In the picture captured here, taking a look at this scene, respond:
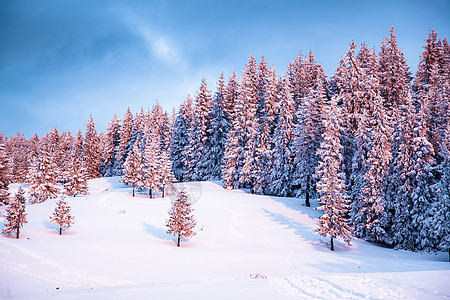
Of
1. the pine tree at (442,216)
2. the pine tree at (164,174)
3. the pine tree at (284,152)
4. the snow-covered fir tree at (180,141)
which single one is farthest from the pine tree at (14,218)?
the snow-covered fir tree at (180,141)

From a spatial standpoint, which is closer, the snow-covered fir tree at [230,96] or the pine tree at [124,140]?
the snow-covered fir tree at [230,96]

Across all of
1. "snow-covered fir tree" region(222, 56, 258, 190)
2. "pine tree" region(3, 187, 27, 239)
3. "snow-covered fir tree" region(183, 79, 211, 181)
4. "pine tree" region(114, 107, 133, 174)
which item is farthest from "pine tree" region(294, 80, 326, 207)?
"pine tree" region(114, 107, 133, 174)

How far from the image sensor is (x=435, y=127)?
2522 centimetres

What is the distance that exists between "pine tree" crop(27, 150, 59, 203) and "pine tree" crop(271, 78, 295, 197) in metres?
34.2

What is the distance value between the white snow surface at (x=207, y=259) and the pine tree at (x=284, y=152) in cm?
354

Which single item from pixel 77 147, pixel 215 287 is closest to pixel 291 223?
pixel 215 287

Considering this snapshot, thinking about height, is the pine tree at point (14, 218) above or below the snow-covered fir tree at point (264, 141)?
below

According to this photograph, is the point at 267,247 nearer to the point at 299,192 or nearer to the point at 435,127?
the point at 299,192

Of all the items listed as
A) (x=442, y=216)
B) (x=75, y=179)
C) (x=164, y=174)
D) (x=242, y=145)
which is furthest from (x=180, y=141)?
(x=442, y=216)

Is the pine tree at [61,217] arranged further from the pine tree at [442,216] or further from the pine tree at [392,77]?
the pine tree at [392,77]

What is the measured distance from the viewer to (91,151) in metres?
67.9

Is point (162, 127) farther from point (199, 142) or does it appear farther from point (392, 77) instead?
point (392, 77)

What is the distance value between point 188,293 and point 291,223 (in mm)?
19204

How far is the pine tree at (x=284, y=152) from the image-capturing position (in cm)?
3538
